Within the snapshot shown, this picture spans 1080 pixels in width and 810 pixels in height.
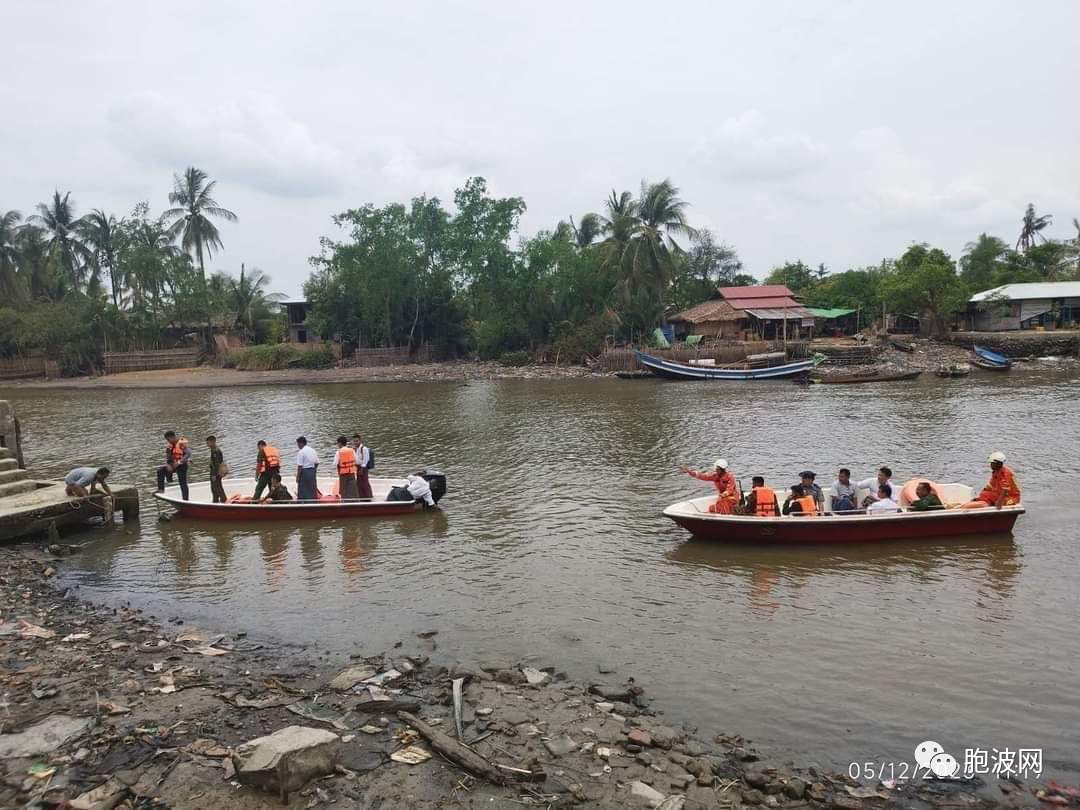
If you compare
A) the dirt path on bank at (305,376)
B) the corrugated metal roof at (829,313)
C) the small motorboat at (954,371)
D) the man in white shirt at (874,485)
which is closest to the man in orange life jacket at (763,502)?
the man in white shirt at (874,485)

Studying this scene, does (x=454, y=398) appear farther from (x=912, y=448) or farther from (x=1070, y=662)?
(x=1070, y=662)

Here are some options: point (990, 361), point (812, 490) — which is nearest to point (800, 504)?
point (812, 490)

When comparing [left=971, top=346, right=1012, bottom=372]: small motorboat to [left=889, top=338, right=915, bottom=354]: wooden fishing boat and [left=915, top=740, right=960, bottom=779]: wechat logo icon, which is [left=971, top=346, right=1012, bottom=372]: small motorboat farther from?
[left=915, top=740, right=960, bottom=779]: wechat logo icon

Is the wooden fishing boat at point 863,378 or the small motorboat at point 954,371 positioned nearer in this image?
the wooden fishing boat at point 863,378

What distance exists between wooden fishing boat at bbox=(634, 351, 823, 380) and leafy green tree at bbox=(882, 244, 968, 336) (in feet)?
28.6

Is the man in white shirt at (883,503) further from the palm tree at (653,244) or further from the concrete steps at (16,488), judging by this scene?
the palm tree at (653,244)

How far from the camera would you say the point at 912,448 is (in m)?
21.6

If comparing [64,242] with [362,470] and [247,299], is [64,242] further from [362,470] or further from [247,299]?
[362,470]

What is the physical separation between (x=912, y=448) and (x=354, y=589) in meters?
17.1

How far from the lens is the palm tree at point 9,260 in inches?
2352

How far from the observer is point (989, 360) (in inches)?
1678

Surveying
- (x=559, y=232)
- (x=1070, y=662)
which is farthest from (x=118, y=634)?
(x=559, y=232)

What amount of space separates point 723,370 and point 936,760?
38745 millimetres

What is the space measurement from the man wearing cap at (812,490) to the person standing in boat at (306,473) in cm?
929
